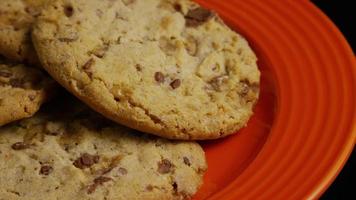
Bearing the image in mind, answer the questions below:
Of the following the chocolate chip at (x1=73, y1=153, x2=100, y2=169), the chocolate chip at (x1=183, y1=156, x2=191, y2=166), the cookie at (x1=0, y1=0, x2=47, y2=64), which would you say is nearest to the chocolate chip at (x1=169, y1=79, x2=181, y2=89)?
the chocolate chip at (x1=183, y1=156, x2=191, y2=166)

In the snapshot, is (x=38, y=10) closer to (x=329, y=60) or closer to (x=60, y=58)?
(x=60, y=58)

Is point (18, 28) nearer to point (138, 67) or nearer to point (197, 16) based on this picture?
point (138, 67)

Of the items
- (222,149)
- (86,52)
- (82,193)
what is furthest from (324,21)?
(82,193)

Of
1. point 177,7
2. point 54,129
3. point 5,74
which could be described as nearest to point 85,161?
point 54,129

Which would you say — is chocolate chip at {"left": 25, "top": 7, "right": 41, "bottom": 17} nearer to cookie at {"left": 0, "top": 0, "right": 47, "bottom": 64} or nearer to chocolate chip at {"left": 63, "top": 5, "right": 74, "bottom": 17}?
cookie at {"left": 0, "top": 0, "right": 47, "bottom": 64}

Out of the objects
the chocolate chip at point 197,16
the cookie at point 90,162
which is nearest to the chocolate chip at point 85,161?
the cookie at point 90,162

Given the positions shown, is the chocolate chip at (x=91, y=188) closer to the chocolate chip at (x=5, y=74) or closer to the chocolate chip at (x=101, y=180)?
the chocolate chip at (x=101, y=180)
